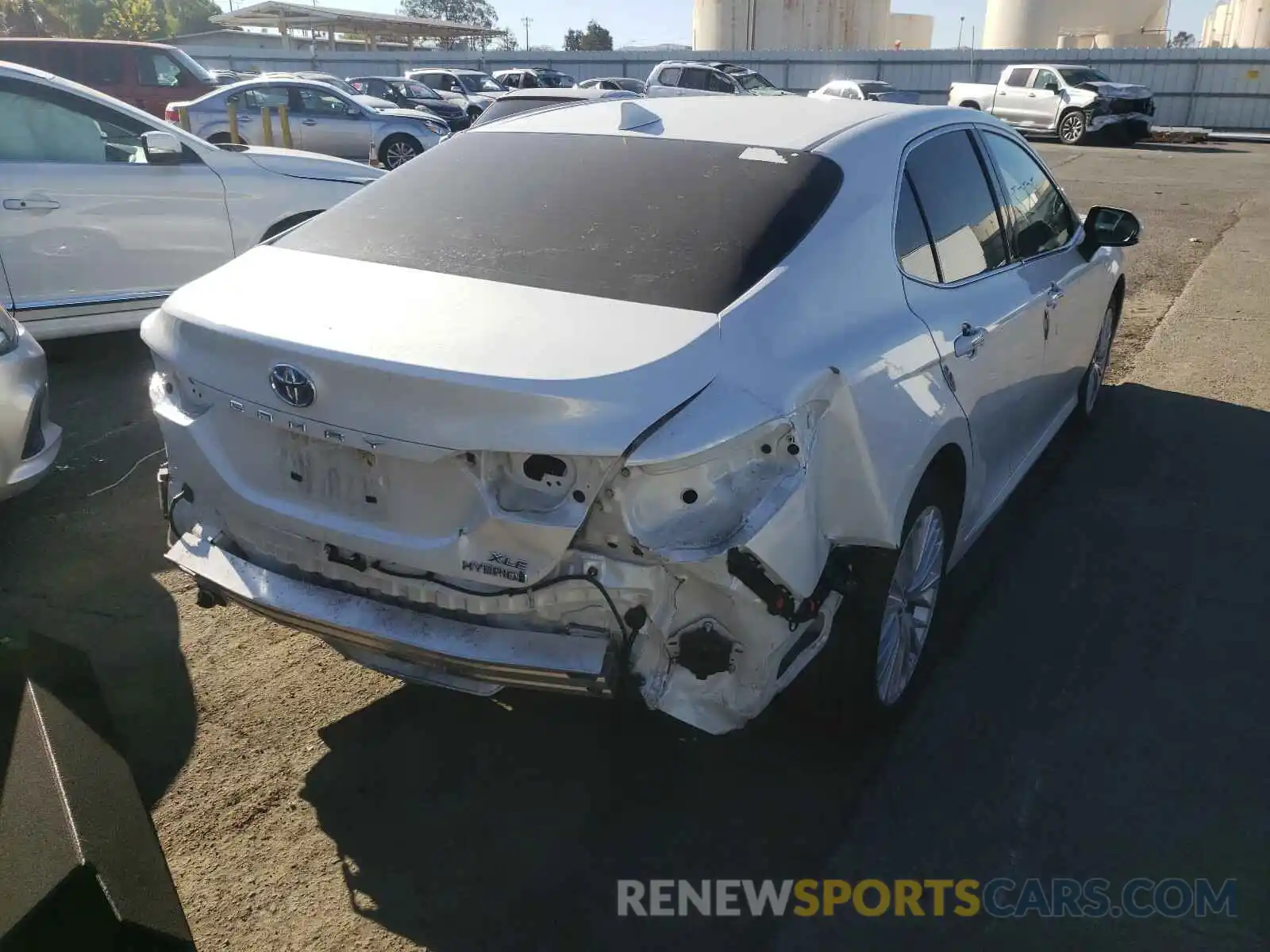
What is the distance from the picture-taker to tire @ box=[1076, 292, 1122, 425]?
212 inches

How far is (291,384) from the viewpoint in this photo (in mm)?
2502

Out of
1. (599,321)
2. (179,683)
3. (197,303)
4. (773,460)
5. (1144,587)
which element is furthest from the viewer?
(1144,587)

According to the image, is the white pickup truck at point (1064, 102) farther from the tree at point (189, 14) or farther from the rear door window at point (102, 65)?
the tree at point (189, 14)

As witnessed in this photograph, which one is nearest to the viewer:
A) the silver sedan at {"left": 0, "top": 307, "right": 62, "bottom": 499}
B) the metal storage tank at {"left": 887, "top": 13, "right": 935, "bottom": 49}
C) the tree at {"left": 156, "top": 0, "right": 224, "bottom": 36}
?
the silver sedan at {"left": 0, "top": 307, "right": 62, "bottom": 499}

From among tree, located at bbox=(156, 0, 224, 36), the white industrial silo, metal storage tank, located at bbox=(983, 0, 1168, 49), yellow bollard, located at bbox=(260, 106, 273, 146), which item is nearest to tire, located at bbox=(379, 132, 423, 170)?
yellow bollard, located at bbox=(260, 106, 273, 146)

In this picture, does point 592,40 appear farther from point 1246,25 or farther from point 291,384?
point 291,384

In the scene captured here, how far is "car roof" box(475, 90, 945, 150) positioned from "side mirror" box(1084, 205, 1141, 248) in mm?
1163

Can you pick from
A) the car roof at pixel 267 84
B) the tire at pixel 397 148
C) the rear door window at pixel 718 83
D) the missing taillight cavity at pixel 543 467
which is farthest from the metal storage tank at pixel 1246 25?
the missing taillight cavity at pixel 543 467

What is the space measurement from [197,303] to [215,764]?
4.39 ft

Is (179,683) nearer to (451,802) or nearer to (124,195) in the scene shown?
(451,802)

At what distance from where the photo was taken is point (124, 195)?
6.43m

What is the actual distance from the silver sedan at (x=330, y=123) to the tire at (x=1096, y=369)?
43.4 ft

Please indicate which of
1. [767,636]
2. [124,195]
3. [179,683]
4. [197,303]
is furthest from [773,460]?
[124,195]

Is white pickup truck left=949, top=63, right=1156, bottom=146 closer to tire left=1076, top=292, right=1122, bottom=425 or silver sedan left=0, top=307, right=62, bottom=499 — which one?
tire left=1076, top=292, right=1122, bottom=425
